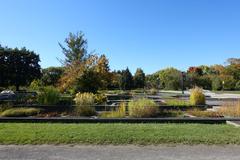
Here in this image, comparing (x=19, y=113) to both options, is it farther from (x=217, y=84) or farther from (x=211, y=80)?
(x=211, y=80)

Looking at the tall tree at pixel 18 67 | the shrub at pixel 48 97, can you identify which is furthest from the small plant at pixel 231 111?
the tall tree at pixel 18 67

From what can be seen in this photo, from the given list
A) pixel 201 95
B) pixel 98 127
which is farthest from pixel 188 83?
pixel 98 127

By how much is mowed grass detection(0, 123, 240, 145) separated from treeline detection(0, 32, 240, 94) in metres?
19.0

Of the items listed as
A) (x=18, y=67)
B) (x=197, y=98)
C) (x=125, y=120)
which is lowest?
(x=125, y=120)

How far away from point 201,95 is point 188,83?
5654 centimetres

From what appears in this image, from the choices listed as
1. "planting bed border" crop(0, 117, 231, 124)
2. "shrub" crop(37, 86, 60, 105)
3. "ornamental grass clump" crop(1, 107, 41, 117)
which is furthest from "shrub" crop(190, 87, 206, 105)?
"ornamental grass clump" crop(1, 107, 41, 117)

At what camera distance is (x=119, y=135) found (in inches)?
410

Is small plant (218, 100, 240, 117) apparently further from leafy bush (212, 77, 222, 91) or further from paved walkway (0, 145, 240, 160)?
leafy bush (212, 77, 222, 91)

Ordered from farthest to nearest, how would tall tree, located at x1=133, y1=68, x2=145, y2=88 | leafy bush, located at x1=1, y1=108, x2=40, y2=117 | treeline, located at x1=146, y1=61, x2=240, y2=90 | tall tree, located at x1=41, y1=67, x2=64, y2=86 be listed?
tall tree, located at x1=133, y1=68, x2=145, y2=88
tall tree, located at x1=41, y1=67, x2=64, y2=86
treeline, located at x1=146, y1=61, x2=240, y2=90
leafy bush, located at x1=1, y1=108, x2=40, y2=117

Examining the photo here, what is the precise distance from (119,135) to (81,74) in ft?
67.7

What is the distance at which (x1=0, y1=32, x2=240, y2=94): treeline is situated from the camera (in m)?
31.0

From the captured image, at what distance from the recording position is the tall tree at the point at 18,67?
56.2m

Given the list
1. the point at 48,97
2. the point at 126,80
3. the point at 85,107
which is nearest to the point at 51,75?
the point at 126,80

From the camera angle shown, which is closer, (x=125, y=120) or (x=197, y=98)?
(x=125, y=120)
